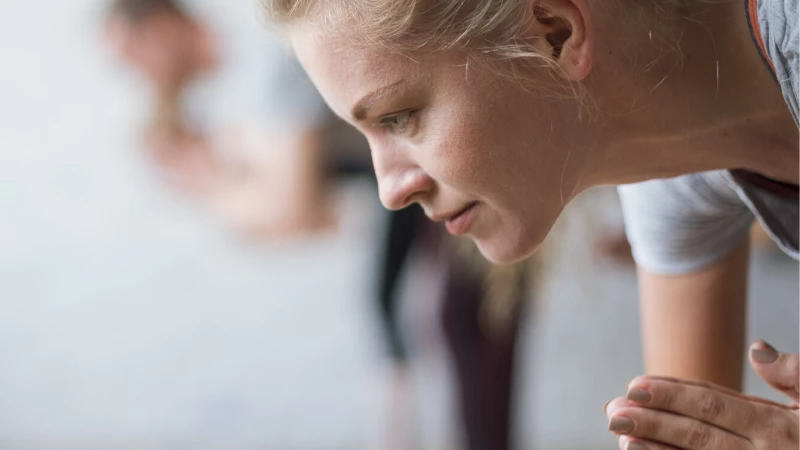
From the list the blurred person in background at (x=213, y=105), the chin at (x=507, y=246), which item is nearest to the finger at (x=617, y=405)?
the chin at (x=507, y=246)

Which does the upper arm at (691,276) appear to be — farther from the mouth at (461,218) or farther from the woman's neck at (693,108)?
the mouth at (461,218)

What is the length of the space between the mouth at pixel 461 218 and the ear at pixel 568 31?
4.4 inches

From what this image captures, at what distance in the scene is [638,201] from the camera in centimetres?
76

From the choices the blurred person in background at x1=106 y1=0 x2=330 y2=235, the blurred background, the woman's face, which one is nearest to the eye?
the woman's face

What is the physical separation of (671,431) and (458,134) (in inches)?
9.5

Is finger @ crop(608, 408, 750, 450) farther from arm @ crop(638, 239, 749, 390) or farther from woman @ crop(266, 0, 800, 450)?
arm @ crop(638, 239, 749, 390)

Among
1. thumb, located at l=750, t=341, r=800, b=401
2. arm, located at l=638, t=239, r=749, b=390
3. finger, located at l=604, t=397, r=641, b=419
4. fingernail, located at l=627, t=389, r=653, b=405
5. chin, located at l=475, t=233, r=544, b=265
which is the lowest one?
finger, located at l=604, t=397, r=641, b=419

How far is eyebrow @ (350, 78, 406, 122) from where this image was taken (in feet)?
1.80

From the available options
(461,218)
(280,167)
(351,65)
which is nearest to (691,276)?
(461,218)

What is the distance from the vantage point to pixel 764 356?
0.62 metres

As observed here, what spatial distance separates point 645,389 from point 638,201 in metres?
0.21

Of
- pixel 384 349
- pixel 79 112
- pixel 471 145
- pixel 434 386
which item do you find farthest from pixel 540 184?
pixel 79 112

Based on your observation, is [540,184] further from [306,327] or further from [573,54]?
[306,327]

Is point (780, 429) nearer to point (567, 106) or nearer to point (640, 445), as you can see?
point (640, 445)
